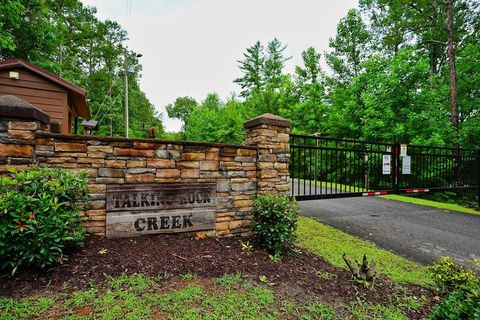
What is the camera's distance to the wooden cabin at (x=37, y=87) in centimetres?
597

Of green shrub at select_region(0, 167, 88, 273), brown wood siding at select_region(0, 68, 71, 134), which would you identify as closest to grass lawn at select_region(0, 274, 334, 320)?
green shrub at select_region(0, 167, 88, 273)

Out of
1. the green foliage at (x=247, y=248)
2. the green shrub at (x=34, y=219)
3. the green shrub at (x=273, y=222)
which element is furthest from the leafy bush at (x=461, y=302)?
the green shrub at (x=34, y=219)

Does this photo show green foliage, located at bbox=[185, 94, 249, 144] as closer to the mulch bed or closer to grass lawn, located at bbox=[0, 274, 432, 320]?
the mulch bed

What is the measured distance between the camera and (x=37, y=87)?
6.40 metres

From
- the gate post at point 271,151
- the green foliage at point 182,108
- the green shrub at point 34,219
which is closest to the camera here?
the green shrub at point 34,219

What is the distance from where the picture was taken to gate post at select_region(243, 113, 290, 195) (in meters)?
3.75

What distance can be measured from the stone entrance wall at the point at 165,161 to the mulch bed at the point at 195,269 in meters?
0.44

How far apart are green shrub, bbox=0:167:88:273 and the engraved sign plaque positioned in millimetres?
586

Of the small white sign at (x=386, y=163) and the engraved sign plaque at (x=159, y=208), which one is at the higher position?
the small white sign at (x=386, y=163)

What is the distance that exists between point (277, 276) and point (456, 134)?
33.8 ft

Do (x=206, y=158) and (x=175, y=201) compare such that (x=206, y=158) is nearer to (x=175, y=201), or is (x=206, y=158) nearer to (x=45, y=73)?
(x=175, y=201)

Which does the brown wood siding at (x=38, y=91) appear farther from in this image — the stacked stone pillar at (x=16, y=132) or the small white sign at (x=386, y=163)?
the small white sign at (x=386, y=163)

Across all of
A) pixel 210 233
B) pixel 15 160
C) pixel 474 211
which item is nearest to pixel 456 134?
pixel 474 211

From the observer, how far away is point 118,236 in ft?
9.82
